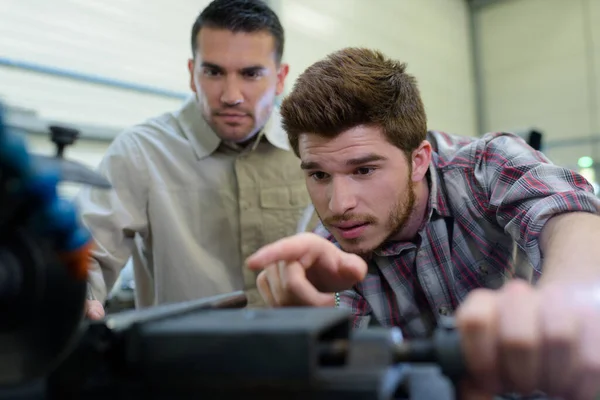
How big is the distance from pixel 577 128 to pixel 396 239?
3.64 meters

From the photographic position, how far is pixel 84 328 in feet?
1.36

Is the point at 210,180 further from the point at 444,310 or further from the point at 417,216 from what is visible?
the point at 444,310

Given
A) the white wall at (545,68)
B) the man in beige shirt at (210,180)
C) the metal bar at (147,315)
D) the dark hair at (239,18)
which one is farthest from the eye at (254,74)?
the white wall at (545,68)

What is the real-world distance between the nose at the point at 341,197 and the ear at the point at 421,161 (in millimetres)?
178

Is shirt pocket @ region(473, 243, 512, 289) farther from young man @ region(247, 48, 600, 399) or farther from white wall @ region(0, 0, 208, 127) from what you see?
white wall @ region(0, 0, 208, 127)

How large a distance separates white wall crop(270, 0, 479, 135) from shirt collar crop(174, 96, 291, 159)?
3.89ft

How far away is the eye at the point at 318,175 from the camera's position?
3.43 ft

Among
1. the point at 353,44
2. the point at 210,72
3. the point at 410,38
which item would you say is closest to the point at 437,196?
the point at 210,72

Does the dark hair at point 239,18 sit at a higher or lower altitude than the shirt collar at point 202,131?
higher

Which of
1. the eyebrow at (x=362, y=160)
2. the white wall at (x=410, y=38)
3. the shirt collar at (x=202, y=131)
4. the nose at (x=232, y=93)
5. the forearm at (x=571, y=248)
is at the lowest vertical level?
the forearm at (x=571, y=248)

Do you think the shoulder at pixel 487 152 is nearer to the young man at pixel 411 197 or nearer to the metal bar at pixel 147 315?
the young man at pixel 411 197

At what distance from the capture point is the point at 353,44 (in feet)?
A: 11.0

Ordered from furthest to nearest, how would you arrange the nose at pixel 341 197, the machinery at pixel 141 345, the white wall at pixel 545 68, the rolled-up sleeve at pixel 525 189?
the white wall at pixel 545 68
the nose at pixel 341 197
the rolled-up sleeve at pixel 525 189
the machinery at pixel 141 345

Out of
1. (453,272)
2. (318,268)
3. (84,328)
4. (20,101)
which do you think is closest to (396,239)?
(453,272)
